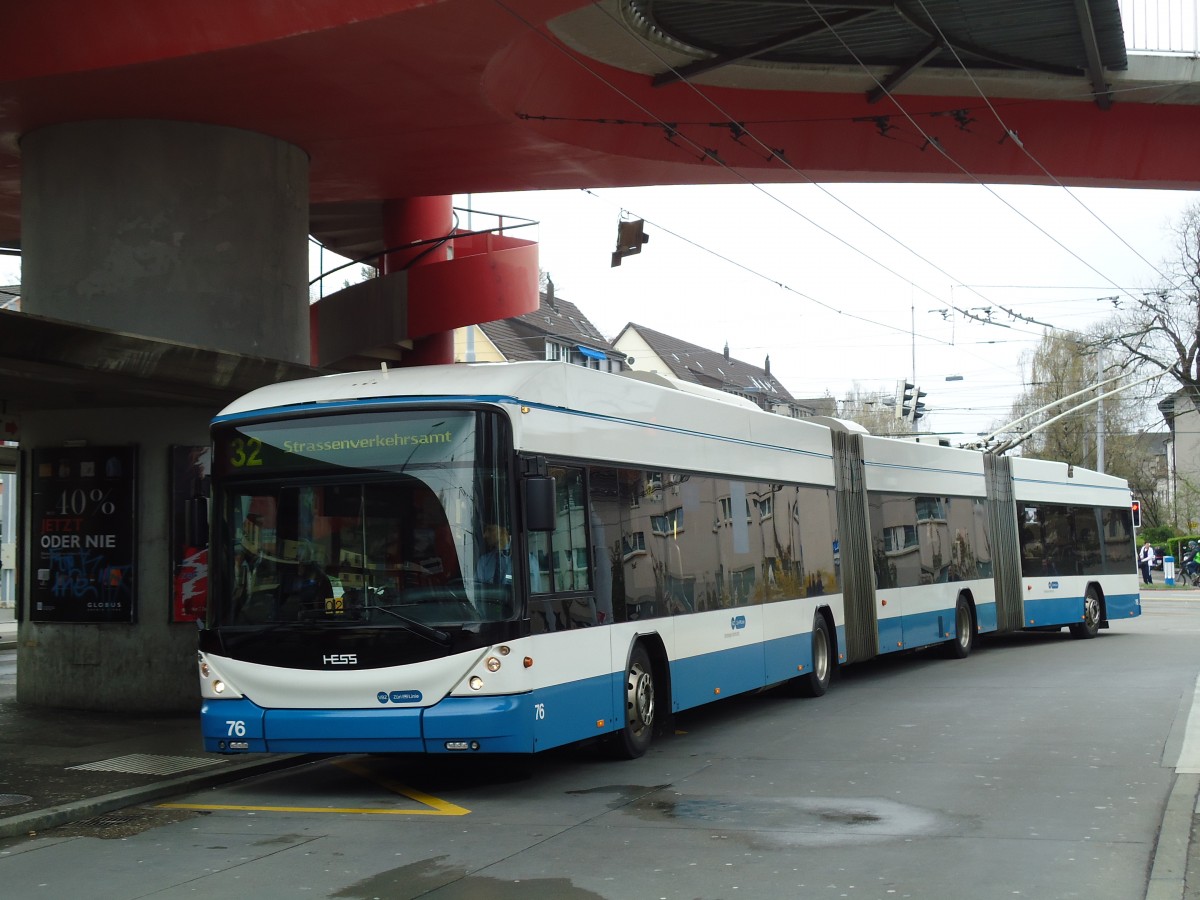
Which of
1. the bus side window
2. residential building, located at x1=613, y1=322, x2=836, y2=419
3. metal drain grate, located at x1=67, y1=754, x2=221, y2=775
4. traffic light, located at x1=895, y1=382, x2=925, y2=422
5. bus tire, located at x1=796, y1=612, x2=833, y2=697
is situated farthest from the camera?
residential building, located at x1=613, y1=322, x2=836, y2=419

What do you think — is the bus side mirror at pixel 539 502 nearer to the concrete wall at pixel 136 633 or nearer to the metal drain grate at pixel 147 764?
the metal drain grate at pixel 147 764

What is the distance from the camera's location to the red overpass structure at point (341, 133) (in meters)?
13.2

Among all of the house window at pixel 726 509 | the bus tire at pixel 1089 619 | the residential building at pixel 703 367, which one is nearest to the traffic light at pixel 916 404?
the bus tire at pixel 1089 619

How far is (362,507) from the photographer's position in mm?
10211

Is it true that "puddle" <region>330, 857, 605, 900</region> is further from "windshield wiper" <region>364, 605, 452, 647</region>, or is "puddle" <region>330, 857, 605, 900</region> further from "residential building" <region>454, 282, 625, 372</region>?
"residential building" <region>454, 282, 625, 372</region>

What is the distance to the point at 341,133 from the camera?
52.6 feet

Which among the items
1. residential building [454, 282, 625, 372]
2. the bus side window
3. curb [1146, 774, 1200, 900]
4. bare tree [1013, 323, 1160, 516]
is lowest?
curb [1146, 774, 1200, 900]

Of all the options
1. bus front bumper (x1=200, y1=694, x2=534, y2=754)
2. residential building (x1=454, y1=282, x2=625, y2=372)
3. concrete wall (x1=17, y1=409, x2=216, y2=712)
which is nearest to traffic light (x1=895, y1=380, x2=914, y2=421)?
concrete wall (x1=17, y1=409, x2=216, y2=712)

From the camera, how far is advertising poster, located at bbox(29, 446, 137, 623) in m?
15.1

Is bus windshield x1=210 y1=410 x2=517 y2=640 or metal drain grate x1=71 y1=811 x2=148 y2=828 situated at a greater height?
bus windshield x1=210 y1=410 x2=517 y2=640

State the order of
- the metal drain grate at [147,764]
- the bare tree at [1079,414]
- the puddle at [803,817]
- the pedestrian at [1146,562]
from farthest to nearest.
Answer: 1. the bare tree at [1079,414]
2. the pedestrian at [1146,562]
3. the metal drain grate at [147,764]
4. the puddle at [803,817]

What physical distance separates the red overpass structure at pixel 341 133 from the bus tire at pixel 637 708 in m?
4.37

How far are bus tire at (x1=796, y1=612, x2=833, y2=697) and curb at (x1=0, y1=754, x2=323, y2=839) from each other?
6536mm

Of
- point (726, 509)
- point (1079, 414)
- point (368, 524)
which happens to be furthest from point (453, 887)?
point (1079, 414)
